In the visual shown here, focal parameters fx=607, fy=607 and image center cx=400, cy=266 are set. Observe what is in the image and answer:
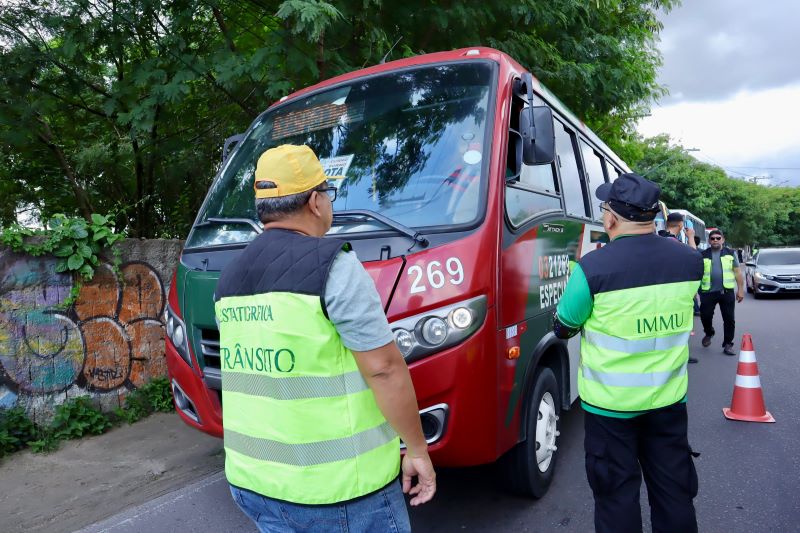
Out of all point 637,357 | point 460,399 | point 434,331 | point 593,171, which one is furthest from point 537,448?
point 593,171

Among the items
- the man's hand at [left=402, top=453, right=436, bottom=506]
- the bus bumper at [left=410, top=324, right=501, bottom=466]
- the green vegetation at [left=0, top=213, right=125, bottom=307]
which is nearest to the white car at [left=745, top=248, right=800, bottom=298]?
the bus bumper at [left=410, top=324, right=501, bottom=466]

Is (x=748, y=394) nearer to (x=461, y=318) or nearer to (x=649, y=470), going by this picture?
(x=649, y=470)

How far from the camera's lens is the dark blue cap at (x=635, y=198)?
2.46 m

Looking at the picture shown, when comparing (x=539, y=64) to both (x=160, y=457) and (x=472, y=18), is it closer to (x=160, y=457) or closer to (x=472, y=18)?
Answer: (x=472, y=18)

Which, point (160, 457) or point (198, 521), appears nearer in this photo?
point (198, 521)

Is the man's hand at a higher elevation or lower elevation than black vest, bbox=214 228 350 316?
lower

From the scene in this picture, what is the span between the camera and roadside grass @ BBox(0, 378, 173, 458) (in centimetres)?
448

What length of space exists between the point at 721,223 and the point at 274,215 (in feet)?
150

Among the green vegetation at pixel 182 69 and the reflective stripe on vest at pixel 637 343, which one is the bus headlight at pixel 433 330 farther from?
→ the green vegetation at pixel 182 69

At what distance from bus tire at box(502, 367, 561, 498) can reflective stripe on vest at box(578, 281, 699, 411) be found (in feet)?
2.55

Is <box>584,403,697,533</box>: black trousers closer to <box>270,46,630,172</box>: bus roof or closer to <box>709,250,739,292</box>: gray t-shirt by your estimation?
<box>270,46,630,172</box>: bus roof

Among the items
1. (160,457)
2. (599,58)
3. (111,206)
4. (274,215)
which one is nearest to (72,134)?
(111,206)

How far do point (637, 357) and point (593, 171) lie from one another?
321 centimetres

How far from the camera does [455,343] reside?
260cm
